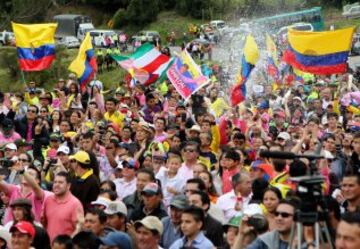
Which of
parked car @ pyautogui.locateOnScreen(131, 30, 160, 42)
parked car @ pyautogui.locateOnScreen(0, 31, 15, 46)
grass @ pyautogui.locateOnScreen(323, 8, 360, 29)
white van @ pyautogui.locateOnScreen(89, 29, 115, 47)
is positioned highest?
parked car @ pyautogui.locateOnScreen(0, 31, 15, 46)

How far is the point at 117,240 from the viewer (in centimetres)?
823

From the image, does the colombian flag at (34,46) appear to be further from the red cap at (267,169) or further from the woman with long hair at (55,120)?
the red cap at (267,169)

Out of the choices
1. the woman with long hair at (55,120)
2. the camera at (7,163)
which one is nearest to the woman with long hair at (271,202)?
the camera at (7,163)

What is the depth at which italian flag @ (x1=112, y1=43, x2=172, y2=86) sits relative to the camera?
19.5 meters

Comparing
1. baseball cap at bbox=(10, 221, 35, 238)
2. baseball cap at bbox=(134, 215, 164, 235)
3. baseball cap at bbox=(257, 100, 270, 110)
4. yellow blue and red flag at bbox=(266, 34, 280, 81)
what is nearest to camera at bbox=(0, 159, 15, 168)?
baseball cap at bbox=(10, 221, 35, 238)

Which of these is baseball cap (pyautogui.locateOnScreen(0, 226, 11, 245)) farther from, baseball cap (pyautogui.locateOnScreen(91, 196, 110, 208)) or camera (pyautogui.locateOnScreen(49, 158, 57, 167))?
camera (pyautogui.locateOnScreen(49, 158, 57, 167))

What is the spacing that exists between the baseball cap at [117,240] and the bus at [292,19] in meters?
49.8

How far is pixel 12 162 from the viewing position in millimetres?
12102

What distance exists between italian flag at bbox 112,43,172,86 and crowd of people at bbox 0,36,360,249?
3.60 feet

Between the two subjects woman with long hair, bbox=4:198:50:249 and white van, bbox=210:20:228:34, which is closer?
woman with long hair, bbox=4:198:50:249

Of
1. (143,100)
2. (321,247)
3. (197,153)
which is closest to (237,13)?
(143,100)

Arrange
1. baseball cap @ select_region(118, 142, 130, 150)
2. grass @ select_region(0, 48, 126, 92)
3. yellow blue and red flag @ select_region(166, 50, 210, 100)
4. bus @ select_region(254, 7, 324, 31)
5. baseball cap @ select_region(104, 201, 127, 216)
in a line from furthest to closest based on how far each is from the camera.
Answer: bus @ select_region(254, 7, 324, 31) < grass @ select_region(0, 48, 126, 92) < yellow blue and red flag @ select_region(166, 50, 210, 100) < baseball cap @ select_region(118, 142, 130, 150) < baseball cap @ select_region(104, 201, 127, 216)

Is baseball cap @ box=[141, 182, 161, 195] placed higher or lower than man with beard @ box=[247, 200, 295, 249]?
lower

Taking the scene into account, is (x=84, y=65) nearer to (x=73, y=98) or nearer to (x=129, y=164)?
(x=73, y=98)
